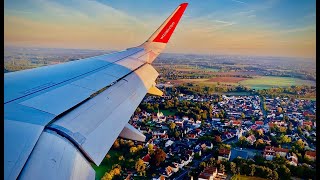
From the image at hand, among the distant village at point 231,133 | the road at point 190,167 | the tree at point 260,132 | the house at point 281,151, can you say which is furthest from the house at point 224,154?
the tree at point 260,132

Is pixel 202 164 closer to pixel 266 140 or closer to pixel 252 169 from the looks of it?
pixel 252 169

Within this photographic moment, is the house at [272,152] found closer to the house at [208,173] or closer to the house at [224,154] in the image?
the house at [224,154]

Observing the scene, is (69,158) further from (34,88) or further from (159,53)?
(159,53)

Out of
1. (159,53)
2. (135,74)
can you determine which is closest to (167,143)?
(159,53)

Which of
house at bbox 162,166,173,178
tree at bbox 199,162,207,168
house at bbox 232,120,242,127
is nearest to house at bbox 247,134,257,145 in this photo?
house at bbox 232,120,242,127

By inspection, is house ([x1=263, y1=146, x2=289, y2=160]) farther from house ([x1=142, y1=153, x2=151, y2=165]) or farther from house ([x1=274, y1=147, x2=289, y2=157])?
house ([x1=142, y1=153, x2=151, y2=165])
